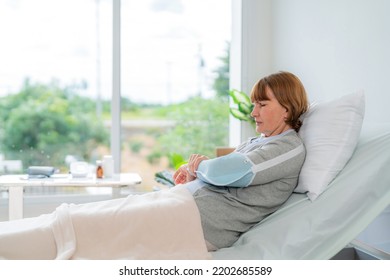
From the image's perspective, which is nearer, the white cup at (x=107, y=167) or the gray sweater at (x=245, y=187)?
the gray sweater at (x=245, y=187)

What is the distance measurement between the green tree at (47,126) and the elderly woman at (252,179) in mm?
2184

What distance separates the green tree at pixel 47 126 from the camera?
12.0 ft

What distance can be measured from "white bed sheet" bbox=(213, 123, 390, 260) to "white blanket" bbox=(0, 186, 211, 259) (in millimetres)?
142

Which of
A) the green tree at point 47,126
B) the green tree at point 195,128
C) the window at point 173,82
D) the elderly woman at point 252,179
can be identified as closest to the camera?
the elderly woman at point 252,179

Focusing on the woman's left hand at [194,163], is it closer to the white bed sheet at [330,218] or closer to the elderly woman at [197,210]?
the elderly woman at [197,210]

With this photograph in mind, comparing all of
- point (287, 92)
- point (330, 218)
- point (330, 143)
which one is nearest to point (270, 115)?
point (287, 92)

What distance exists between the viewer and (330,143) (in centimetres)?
167

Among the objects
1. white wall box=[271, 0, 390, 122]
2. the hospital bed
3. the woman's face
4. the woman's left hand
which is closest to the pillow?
the hospital bed

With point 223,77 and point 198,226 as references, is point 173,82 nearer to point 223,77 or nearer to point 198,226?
point 223,77

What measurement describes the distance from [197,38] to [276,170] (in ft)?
8.46

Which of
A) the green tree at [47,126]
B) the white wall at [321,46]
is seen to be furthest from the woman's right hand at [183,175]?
the green tree at [47,126]

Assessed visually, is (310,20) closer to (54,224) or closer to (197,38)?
(197,38)

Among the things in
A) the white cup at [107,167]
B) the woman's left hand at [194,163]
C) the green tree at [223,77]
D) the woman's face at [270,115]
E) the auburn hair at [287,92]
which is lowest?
the white cup at [107,167]
